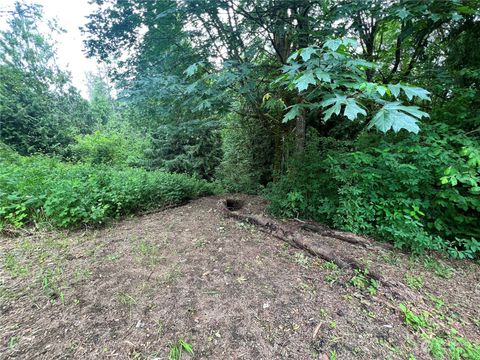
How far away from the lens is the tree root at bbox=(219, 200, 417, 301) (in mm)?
1871

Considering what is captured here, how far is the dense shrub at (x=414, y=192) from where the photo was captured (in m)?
2.45

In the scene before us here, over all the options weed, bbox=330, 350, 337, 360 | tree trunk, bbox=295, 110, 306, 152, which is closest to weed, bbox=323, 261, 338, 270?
weed, bbox=330, 350, 337, 360

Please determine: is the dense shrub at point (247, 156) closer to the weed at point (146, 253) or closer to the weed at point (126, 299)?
the weed at point (146, 253)

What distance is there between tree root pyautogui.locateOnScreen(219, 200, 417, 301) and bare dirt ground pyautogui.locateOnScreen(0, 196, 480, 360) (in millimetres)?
69

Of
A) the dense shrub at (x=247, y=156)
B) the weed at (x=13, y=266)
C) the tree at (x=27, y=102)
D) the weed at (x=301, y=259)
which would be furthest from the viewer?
the tree at (x=27, y=102)

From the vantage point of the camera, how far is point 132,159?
8.75 meters

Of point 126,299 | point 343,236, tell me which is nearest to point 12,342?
point 126,299

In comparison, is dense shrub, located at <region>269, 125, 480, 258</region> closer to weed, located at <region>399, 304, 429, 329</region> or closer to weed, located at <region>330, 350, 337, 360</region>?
weed, located at <region>399, 304, 429, 329</region>

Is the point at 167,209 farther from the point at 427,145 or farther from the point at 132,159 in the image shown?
the point at 132,159

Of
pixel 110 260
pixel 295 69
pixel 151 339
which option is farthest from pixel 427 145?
pixel 110 260

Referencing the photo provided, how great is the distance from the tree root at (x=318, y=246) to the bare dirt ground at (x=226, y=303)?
0.07 meters

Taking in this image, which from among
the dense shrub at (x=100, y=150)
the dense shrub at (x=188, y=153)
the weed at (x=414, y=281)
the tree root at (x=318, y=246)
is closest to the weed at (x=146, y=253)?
the tree root at (x=318, y=246)

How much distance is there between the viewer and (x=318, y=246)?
99.5 inches

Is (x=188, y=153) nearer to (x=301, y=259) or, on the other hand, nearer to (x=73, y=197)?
(x=73, y=197)
